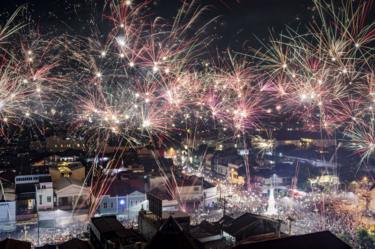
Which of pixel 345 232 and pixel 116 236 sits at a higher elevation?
pixel 116 236

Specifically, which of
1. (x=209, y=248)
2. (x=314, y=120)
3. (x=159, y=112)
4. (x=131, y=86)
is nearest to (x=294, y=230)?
(x=209, y=248)

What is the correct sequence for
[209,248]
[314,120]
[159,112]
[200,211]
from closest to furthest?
1. [209,248]
2. [200,211]
3. [159,112]
4. [314,120]

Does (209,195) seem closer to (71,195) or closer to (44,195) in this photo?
(71,195)

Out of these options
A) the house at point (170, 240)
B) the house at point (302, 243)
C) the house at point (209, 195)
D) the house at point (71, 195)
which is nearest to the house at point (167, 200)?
the house at point (209, 195)

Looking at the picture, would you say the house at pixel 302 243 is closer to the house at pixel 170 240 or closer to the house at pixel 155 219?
the house at pixel 170 240

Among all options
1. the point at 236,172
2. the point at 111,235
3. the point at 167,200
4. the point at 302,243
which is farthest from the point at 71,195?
the point at 302,243

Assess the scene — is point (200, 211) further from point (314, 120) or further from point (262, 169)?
point (314, 120)

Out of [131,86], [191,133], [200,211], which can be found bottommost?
[200,211]

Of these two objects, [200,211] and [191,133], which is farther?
[191,133]
